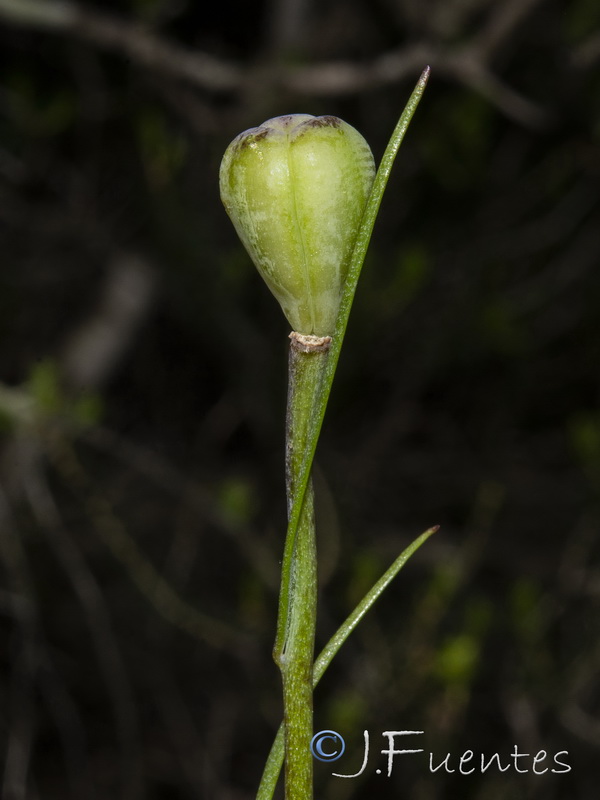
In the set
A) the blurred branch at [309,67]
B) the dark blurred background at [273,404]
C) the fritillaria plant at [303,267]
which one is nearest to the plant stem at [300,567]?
the fritillaria plant at [303,267]

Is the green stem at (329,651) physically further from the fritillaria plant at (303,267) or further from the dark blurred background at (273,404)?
the dark blurred background at (273,404)

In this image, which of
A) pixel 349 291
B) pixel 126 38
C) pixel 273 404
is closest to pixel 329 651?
pixel 349 291

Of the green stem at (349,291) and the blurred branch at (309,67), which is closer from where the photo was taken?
the green stem at (349,291)

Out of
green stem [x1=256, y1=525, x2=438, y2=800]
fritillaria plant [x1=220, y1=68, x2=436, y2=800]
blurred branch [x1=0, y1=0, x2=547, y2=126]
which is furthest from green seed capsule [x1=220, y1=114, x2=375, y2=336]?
blurred branch [x1=0, y1=0, x2=547, y2=126]

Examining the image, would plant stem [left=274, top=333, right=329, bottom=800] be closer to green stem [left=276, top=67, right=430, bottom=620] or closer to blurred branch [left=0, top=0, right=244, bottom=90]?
green stem [left=276, top=67, right=430, bottom=620]

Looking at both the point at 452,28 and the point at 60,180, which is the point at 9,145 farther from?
the point at 452,28

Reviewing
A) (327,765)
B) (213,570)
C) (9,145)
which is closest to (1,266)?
(9,145)
